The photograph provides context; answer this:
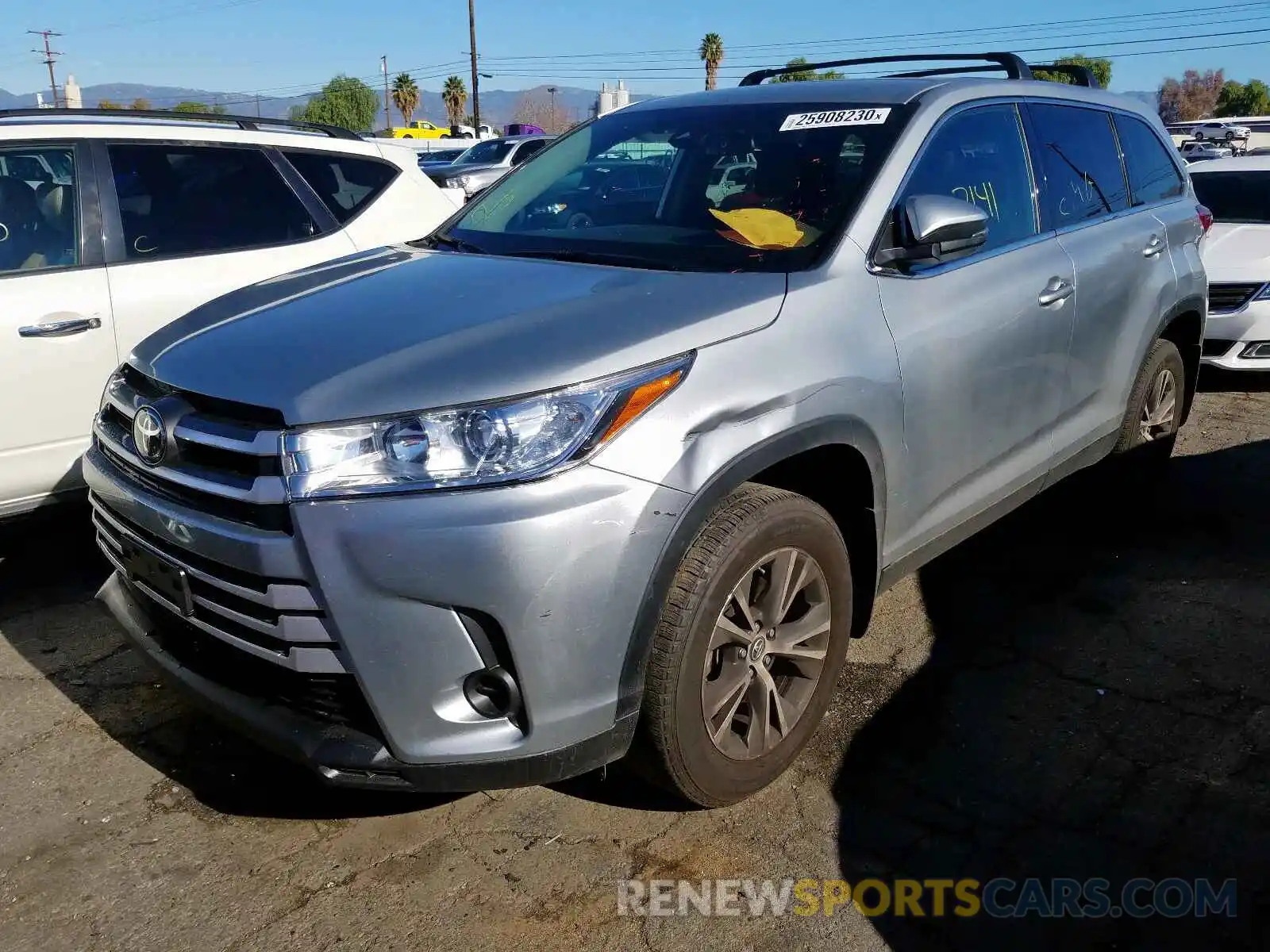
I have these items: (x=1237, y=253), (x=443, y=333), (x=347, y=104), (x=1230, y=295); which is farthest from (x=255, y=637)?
(x=347, y=104)

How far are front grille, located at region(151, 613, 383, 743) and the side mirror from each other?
1774 mm

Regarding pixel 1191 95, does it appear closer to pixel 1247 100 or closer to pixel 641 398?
pixel 1247 100

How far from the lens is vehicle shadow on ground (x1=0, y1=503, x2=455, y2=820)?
9.32 ft

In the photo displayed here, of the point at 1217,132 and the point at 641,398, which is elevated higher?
the point at 641,398

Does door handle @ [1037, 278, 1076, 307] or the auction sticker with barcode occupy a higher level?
the auction sticker with barcode

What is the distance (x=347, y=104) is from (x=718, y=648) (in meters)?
87.9

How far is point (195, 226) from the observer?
14.6 feet

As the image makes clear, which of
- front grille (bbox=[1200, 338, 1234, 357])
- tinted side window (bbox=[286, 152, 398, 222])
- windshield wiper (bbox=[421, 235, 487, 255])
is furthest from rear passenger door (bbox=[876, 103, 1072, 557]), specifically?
front grille (bbox=[1200, 338, 1234, 357])

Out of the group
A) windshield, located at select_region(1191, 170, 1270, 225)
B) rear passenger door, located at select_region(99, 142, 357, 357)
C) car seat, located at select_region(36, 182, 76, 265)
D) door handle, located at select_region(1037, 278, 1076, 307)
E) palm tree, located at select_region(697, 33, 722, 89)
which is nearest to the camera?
door handle, located at select_region(1037, 278, 1076, 307)

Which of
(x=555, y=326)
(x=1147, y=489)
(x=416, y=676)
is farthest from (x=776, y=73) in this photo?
(x=416, y=676)

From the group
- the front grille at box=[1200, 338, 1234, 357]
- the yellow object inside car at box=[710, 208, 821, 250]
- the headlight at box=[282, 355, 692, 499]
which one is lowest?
the front grille at box=[1200, 338, 1234, 357]

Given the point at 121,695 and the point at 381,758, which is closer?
the point at 381,758

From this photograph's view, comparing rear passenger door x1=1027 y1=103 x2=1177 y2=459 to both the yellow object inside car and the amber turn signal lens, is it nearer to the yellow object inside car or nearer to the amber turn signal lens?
the yellow object inside car

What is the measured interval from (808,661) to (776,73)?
8.12 ft
